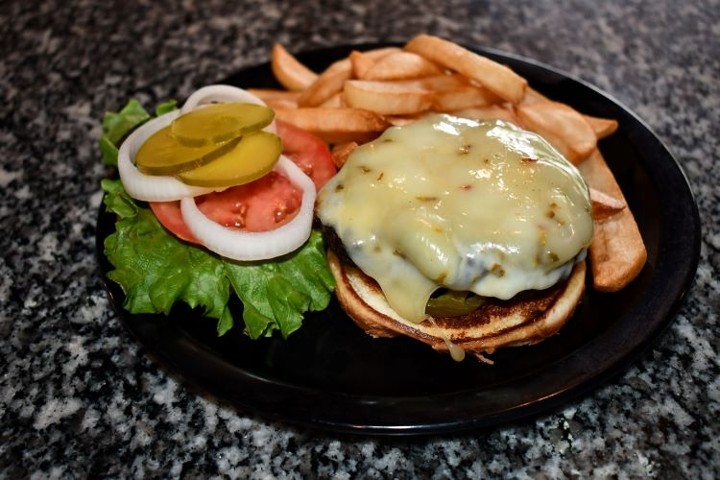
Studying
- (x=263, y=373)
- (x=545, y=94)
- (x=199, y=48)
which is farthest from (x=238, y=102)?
(x=199, y=48)

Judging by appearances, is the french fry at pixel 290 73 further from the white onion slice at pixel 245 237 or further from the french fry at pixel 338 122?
the white onion slice at pixel 245 237

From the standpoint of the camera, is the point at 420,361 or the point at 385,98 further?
the point at 385,98

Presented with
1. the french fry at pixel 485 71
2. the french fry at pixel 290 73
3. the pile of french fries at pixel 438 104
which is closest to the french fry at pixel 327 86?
the pile of french fries at pixel 438 104

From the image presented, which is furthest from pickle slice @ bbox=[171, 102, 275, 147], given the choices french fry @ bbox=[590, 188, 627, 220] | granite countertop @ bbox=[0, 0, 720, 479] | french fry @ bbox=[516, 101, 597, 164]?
french fry @ bbox=[590, 188, 627, 220]

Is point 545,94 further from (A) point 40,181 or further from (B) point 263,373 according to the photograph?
(A) point 40,181

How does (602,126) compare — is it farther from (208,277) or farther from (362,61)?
(208,277)

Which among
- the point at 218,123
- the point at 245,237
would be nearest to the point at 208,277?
the point at 245,237

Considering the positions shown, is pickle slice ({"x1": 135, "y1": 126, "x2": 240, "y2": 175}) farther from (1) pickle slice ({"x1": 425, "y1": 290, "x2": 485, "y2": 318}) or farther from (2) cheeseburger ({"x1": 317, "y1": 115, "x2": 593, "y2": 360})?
(1) pickle slice ({"x1": 425, "y1": 290, "x2": 485, "y2": 318})
